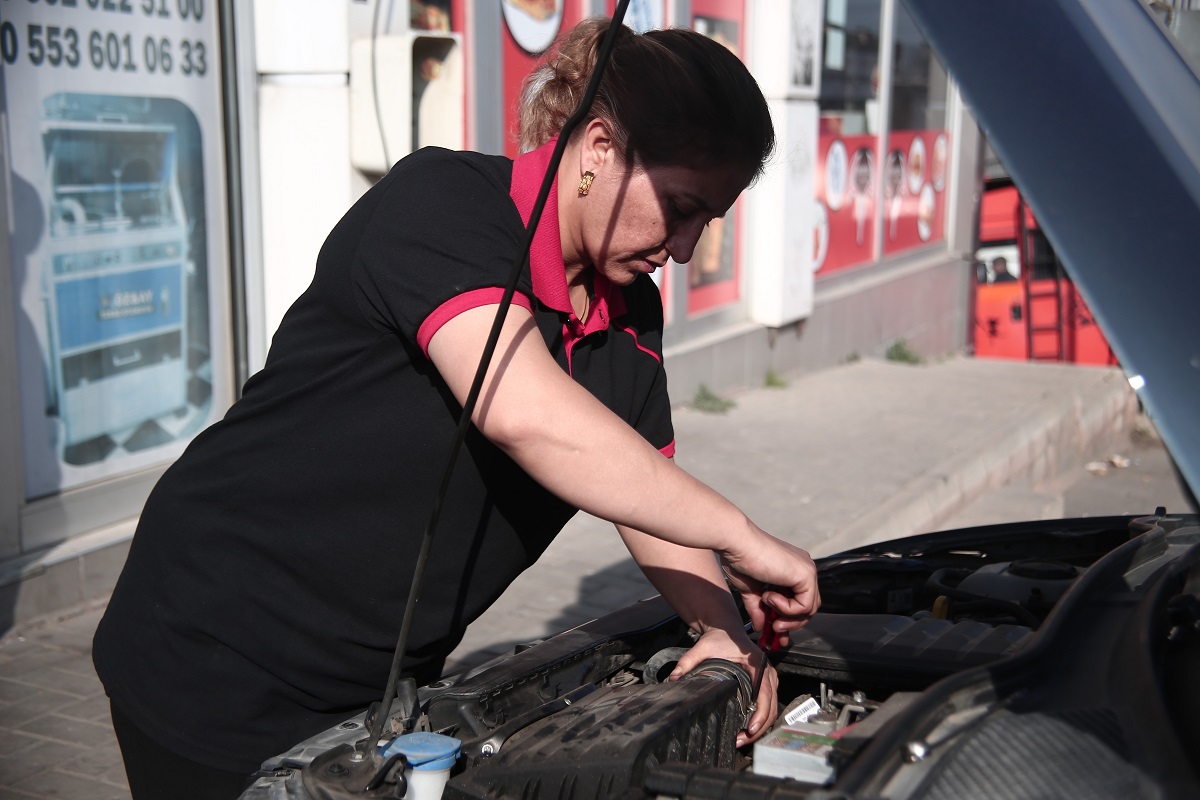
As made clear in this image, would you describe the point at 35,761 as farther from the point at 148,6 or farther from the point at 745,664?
the point at 148,6

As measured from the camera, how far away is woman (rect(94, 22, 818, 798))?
1.64 meters

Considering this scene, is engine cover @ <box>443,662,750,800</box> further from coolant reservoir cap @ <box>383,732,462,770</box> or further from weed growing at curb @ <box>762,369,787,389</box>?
weed growing at curb @ <box>762,369,787,389</box>

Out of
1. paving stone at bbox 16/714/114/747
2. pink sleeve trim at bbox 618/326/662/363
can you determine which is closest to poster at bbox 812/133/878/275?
paving stone at bbox 16/714/114/747

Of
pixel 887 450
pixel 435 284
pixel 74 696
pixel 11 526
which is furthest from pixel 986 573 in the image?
pixel 887 450

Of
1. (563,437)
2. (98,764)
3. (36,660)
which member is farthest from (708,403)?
(563,437)

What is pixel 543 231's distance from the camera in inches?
72.0

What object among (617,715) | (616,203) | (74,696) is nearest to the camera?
(617,715)

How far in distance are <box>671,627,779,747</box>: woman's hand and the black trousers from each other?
2.30ft

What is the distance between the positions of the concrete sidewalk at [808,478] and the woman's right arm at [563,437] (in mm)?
2409

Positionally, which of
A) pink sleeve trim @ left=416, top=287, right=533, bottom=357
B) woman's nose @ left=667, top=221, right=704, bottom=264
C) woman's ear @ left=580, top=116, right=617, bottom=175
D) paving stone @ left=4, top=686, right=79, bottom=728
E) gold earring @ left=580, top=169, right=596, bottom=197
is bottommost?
paving stone @ left=4, top=686, right=79, bottom=728

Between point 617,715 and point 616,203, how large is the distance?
0.72 m

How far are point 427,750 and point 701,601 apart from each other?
69cm

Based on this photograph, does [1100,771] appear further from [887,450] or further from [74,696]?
[887,450]

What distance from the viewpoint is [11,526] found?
4.52 metres
